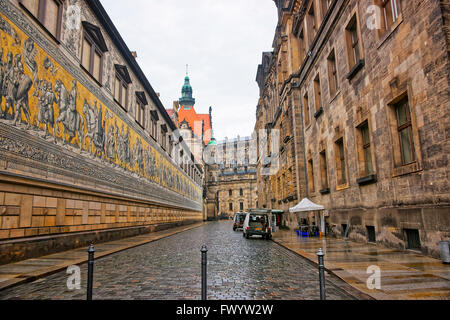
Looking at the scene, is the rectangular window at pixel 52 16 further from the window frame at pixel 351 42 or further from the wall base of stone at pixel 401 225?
the wall base of stone at pixel 401 225

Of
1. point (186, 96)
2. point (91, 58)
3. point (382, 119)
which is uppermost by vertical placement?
point (186, 96)

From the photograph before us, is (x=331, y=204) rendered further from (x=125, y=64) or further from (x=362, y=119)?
(x=125, y=64)

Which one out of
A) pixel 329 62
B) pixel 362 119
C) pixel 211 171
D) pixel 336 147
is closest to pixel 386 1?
pixel 362 119

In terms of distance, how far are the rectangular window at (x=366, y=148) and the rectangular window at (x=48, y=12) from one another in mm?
12818

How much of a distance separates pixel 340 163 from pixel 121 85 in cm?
1385

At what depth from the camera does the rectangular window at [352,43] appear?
14.7m

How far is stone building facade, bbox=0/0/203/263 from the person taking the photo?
952 cm

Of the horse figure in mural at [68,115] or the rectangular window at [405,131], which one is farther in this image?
the horse figure in mural at [68,115]

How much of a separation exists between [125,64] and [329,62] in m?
12.8

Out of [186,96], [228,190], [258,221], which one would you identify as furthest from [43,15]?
[186,96]

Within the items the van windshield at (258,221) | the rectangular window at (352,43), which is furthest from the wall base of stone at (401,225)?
the rectangular window at (352,43)

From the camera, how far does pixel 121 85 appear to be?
20344mm

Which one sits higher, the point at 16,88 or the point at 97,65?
the point at 97,65

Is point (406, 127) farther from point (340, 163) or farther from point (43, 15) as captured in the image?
point (43, 15)
